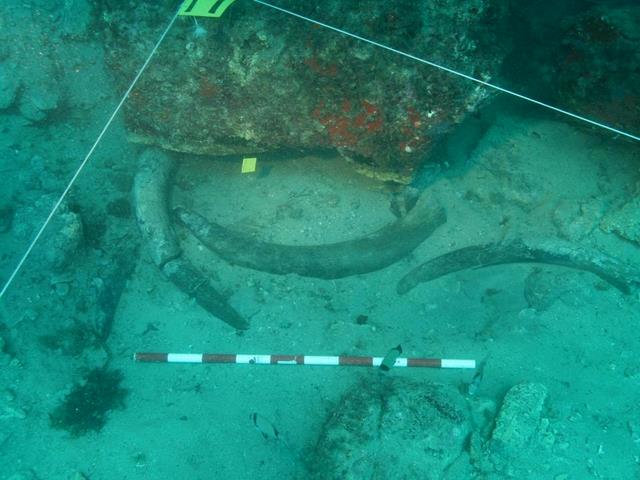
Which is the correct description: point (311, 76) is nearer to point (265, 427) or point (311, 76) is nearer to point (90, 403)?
point (265, 427)

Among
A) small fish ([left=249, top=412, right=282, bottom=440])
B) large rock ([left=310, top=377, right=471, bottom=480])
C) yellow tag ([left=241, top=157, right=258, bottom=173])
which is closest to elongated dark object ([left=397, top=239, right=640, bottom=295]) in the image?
large rock ([left=310, top=377, right=471, bottom=480])

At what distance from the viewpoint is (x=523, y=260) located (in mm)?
4906

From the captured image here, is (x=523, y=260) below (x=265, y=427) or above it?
above

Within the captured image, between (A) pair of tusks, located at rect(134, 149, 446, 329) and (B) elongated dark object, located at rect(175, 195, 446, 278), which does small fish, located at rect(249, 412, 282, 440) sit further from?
(B) elongated dark object, located at rect(175, 195, 446, 278)

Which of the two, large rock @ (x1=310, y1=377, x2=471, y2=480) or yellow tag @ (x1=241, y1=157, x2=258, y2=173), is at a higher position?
yellow tag @ (x1=241, y1=157, x2=258, y2=173)

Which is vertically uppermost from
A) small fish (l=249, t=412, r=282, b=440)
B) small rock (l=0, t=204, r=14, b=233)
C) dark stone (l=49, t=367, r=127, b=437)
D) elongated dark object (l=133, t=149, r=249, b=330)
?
elongated dark object (l=133, t=149, r=249, b=330)

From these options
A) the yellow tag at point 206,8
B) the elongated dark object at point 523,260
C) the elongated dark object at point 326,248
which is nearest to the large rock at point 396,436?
the elongated dark object at point 523,260

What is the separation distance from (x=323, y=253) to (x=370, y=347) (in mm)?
1280

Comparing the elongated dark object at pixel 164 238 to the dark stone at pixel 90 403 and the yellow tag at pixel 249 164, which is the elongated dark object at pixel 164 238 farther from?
the dark stone at pixel 90 403

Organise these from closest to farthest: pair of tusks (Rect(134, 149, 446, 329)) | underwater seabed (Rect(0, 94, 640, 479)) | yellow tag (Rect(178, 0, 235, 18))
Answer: underwater seabed (Rect(0, 94, 640, 479)) → yellow tag (Rect(178, 0, 235, 18)) → pair of tusks (Rect(134, 149, 446, 329))

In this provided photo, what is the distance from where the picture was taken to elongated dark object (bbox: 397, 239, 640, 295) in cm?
464

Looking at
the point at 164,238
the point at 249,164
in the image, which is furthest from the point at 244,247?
the point at 249,164

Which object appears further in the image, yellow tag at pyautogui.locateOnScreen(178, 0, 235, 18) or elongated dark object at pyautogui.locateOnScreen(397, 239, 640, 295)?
elongated dark object at pyautogui.locateOnScreen(397, 239, 640, 295)

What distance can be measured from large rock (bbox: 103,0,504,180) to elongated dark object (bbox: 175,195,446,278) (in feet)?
2.81
